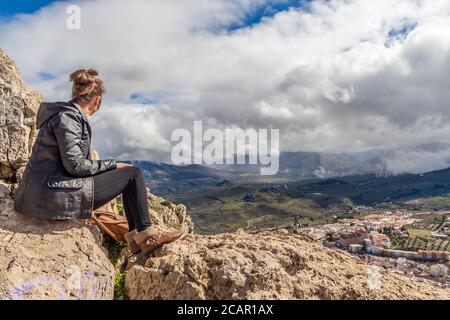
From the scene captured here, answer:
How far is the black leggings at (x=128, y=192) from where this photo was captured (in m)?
7.90

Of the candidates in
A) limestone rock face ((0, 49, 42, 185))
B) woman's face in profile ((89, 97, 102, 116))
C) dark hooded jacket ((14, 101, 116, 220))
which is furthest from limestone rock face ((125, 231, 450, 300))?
limestone rock face ((0, 49, 42, 185))

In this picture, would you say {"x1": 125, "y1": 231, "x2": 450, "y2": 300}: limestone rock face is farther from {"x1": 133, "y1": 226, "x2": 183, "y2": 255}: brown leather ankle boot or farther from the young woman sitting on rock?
the young woman sitting on rock

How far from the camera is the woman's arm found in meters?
7.24

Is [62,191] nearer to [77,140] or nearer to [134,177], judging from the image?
[77,140]

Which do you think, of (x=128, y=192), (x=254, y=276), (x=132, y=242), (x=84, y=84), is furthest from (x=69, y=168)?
(x=254, y=276)

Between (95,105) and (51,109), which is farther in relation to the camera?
(95,105)

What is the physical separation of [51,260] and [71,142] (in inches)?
93.2

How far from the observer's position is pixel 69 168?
7.27 meters

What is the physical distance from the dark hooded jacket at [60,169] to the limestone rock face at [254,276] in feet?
6.47

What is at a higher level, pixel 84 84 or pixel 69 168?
pixel 84 84

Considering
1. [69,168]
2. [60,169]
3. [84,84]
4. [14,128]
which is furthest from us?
[14,128]

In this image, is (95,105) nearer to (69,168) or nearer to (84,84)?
(84,84)

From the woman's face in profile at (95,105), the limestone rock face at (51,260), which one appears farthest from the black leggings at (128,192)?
the woman's face in profile at (95,105)
